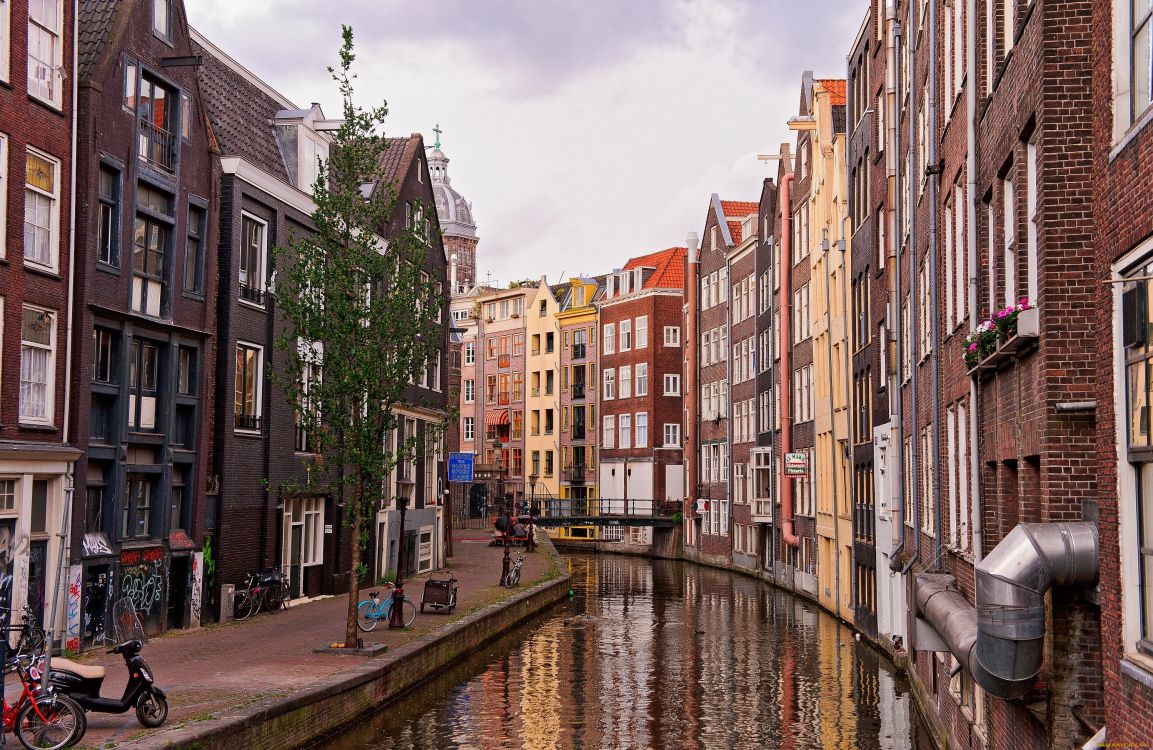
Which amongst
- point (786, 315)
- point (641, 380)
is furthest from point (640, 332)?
point (786, 315)

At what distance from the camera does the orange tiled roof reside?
44.2 metres

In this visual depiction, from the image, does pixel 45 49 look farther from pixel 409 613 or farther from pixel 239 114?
pixel 409 613

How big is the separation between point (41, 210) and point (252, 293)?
8512 mm

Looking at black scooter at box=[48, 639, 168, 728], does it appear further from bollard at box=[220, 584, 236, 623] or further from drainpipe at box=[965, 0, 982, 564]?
bollard at box=[220, 584, 236, 623]

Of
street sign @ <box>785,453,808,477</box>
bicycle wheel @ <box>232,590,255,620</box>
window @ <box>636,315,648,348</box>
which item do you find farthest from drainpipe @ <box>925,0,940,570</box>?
window @ <box>636,315,648,348</box>

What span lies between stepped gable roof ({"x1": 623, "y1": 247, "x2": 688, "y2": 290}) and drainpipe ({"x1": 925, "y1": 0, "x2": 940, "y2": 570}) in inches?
2211

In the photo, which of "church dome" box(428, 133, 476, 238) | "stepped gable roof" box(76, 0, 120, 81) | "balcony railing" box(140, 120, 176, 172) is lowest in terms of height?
"balcony railing" box(140, 120, 176, 172)

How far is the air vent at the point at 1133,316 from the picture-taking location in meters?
8.76

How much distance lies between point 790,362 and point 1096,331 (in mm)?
40111

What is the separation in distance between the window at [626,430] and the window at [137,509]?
A: 55633 millimetres

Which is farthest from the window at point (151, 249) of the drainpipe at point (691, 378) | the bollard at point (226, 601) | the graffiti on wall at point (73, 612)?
the drainpipe at point (691, 378)

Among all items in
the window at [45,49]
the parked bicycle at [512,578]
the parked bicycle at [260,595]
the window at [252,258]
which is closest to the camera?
the window at [45,49]

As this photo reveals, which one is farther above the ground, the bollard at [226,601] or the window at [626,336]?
the window at [626,336]

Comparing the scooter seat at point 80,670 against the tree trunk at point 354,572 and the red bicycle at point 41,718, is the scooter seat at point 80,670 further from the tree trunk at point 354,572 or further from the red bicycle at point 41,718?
the tree trunk at point 354,572
